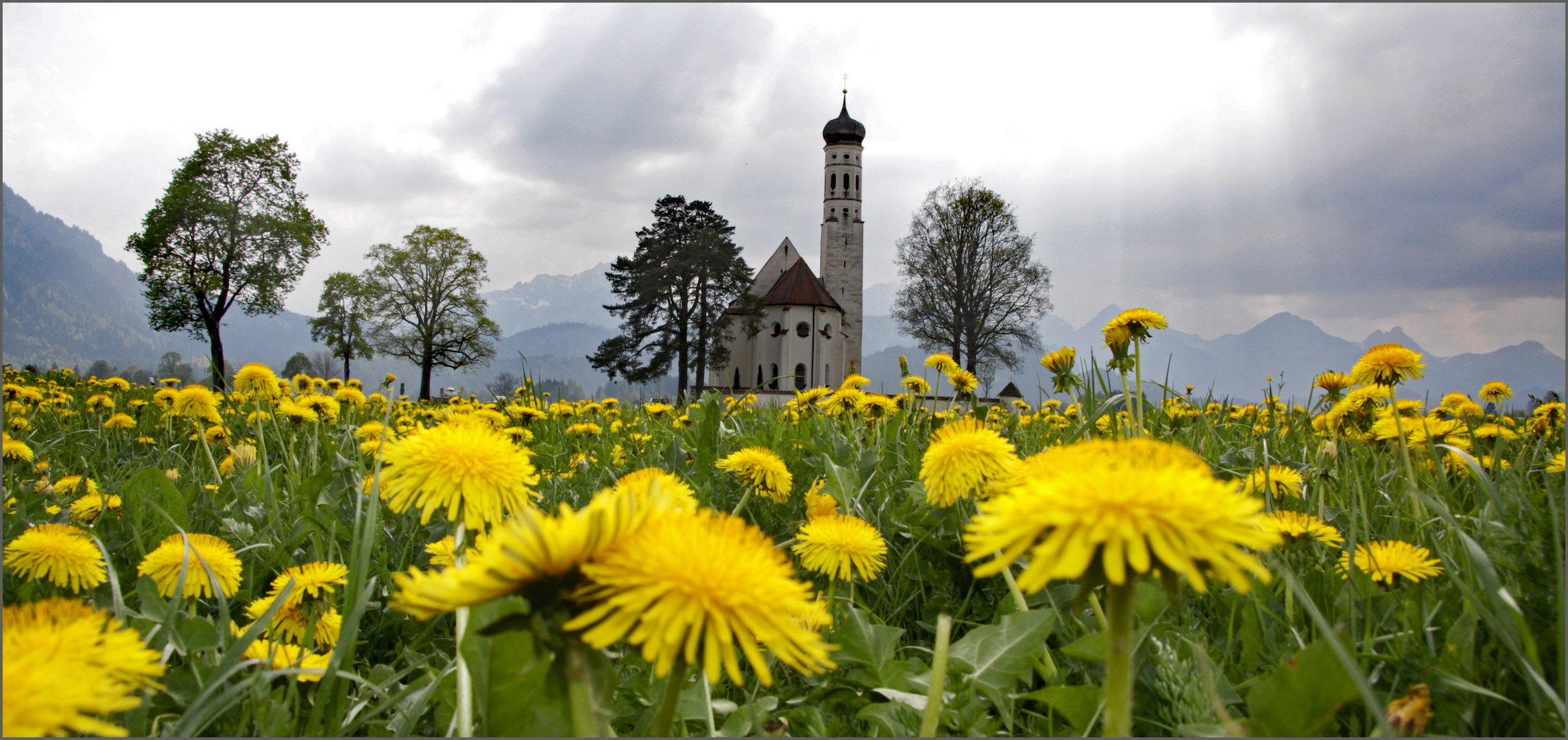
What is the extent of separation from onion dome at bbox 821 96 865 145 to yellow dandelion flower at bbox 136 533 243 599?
172 ft

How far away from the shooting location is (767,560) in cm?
65

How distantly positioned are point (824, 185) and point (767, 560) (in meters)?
51.9

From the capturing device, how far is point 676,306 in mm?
39156

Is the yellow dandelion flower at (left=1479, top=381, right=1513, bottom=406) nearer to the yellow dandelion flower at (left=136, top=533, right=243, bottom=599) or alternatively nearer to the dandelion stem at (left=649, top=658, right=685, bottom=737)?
the dandelion stem at (left=649, top=658, right=685, bottom=737)

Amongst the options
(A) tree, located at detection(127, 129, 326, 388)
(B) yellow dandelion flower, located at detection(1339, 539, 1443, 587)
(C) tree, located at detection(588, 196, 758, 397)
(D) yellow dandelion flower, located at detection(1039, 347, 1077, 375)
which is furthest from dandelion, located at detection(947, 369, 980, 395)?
(C) tree, located at detection(588, 196, 758, 397)

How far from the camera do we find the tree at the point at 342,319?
39906mm

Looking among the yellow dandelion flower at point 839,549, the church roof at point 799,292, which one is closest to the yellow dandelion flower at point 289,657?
the yellow dandelion flower at point 839,549

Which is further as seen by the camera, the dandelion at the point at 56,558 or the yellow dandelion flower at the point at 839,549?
the yellow dandelion flower at the point at 839,549

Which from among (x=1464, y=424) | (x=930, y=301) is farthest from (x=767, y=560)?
(x=930, y=301)

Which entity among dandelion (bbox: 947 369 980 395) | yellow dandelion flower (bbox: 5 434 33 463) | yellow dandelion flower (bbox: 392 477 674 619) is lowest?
yellow dandelion flower (bbox: 5 434 33 463)

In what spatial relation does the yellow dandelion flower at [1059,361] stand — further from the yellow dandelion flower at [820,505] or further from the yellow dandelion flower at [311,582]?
the yellow dandelion flower at [311,582]

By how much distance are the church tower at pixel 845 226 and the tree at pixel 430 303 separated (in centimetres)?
2334

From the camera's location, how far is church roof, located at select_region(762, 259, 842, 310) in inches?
1736

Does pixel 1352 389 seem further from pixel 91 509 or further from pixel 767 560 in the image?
pixel 91 509
